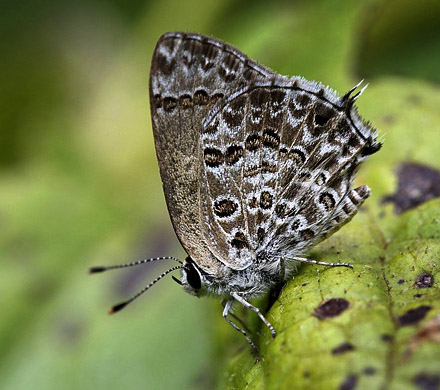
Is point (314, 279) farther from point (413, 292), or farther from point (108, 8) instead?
point (108, 8)

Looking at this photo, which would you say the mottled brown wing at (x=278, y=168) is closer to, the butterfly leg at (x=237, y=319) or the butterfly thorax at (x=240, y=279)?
the butterfly thorax at (x=240, y=279)

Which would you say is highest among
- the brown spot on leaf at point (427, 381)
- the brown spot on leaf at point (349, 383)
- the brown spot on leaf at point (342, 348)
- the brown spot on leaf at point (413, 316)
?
the brown spot on leaf at point (342, 348)

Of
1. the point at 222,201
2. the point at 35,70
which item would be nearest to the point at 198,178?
the point at 222,201

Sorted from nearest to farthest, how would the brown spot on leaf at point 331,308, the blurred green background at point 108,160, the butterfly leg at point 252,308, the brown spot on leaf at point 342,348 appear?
the brown spot on leaf at point 342,348
the brown spot on leaf at point 331,308
the butterfly leg at point 252,308
the blurred green background at point 108,160

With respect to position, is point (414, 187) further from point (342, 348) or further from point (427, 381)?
point (427, 381)

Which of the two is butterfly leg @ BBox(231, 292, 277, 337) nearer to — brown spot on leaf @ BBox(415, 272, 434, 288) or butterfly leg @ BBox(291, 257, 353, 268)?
butterfly leg @ BBox(291, 257, 353, 268)

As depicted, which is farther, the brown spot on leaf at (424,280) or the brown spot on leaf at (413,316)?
the brown spot on leaf at (424,280)

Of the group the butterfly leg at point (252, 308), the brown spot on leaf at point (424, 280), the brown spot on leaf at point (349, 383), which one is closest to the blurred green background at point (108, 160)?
the butterfly leg at point (252, 308)

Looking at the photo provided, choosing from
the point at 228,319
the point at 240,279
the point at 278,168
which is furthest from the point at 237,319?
the point at 278,168
